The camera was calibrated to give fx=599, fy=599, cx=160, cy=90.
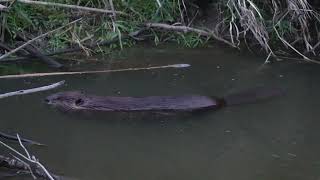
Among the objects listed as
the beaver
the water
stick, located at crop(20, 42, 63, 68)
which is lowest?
the water

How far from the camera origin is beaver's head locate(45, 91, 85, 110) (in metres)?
3.50

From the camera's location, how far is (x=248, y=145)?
10.4 ft

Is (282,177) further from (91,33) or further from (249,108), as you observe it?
(91,33)

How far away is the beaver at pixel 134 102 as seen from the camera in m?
3.48

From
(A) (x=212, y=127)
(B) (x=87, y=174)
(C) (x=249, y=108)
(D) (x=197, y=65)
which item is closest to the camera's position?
(B) (x=87, y=174)

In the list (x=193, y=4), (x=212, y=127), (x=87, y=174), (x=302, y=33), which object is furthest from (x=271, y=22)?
(x=87, y=174)

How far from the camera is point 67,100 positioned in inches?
140

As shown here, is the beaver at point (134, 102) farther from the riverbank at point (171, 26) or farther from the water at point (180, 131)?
the riverbank at point (171, 26)

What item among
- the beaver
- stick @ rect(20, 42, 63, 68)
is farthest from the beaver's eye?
stick @ rect(20, 42, 63, 68)

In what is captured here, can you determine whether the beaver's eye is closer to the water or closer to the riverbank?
the water

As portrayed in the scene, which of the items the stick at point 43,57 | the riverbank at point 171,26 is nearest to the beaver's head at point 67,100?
the stick at point 43,57

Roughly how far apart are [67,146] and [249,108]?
1172 millimetres

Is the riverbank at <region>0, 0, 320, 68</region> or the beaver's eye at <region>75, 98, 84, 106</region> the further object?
the riverbank at <region>0, 0, 320, 68</region>

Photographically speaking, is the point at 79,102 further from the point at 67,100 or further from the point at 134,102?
the point at 134,102
